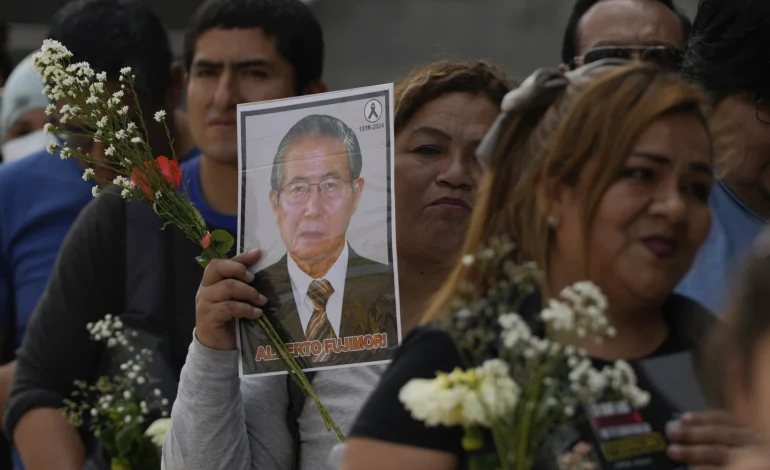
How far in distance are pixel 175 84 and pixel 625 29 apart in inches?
56.1

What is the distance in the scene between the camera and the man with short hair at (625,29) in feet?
11.1

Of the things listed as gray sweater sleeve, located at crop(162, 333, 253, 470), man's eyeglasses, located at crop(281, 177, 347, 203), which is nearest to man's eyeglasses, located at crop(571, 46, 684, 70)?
man's eyeglasses, located at crop(281, 177, 347, 203)

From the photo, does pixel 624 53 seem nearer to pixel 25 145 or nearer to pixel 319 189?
pixel 319 189

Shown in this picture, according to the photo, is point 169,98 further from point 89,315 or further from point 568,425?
point 568,425

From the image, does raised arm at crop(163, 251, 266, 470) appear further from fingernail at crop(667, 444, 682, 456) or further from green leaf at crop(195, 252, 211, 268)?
fingernail at crop(667, 444, 682, 456)

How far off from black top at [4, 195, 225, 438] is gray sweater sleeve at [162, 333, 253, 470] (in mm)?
600

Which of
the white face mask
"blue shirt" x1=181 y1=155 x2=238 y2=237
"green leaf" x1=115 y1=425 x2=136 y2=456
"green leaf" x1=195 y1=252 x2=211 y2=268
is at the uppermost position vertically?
the white face mask

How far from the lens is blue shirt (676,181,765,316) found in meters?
2.05

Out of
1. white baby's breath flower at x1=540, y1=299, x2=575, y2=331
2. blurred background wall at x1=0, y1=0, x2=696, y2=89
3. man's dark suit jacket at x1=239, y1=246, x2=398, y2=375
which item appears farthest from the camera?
blurred background wall at x1=0, y1=0, x2=696, y2=89

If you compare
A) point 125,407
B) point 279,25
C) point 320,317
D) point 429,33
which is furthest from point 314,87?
point 429,33

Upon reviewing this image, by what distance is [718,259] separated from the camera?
2162 millimetres

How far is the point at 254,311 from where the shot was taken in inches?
108

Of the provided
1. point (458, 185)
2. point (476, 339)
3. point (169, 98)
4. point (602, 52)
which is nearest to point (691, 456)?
point (476, 339)

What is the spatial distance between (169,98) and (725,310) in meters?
2.57
